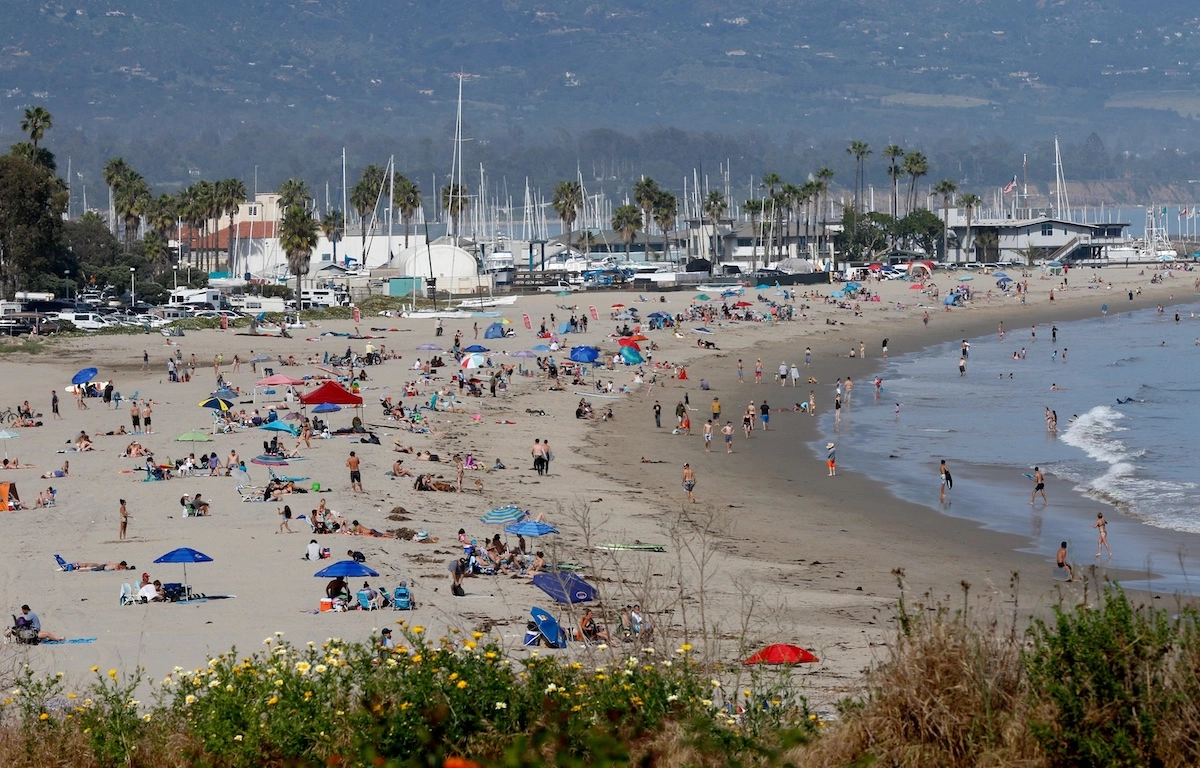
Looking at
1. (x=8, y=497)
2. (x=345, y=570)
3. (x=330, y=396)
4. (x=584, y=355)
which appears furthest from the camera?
(x=584, y=355)

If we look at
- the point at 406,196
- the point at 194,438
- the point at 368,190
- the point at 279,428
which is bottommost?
the point at 194,438

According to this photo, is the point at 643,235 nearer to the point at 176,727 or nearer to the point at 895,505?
the point at 895,505

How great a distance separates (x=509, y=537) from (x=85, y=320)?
132ft

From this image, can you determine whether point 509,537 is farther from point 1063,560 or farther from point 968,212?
point 968,212

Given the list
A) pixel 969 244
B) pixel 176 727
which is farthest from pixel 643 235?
pixel 176 727

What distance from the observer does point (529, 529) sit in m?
18.9

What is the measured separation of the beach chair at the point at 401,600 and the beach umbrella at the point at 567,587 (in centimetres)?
145

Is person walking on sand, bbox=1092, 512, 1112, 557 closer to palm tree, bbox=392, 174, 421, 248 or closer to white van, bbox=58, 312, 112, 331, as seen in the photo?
white van, bbox=58, 312, 112, 331

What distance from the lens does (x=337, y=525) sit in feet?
64.4

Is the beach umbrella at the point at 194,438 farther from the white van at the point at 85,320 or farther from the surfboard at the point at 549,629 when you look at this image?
the white van at the point at 85,320

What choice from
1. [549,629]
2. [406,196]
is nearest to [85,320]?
[549,629]

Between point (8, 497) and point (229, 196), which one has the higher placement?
point (229, 196)

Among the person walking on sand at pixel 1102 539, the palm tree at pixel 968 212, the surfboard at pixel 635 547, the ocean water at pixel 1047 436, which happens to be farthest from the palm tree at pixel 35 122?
the palm tree at pixel 968 212

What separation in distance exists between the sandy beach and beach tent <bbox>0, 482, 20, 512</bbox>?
0.52m
